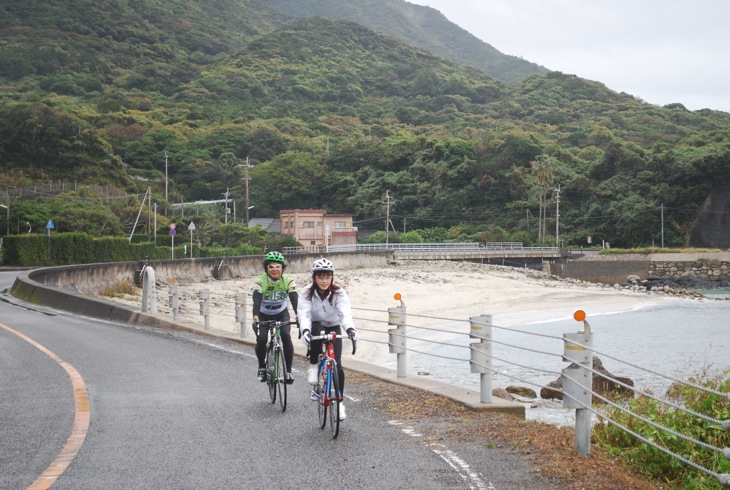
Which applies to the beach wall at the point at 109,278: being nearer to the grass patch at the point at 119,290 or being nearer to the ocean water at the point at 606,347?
the grass patch at the point at 119,290

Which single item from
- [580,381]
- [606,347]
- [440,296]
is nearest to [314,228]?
[440,296]

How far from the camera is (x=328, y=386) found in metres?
8.35

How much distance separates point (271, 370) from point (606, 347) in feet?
73.9

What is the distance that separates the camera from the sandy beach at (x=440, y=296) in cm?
3406

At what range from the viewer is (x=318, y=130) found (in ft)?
595

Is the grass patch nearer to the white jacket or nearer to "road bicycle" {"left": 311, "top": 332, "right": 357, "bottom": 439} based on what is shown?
the white jacket

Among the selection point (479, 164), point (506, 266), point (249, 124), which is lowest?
point (506, 266)

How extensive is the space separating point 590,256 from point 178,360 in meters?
77.2

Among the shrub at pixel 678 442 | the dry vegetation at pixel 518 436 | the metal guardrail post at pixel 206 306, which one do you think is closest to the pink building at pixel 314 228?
Result: the metal guardrail post at pixel 206 306

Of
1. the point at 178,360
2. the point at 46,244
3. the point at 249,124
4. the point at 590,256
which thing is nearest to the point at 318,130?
the point at 249,124

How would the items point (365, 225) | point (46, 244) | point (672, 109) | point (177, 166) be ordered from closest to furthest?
1. point (46, 244)
2. point (365, 225)
3. point (177, 166)
4. point (672, 109)

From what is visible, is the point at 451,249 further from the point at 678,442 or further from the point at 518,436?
the point at 678,442

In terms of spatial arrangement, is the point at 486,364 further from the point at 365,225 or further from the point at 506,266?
the point at 365,225

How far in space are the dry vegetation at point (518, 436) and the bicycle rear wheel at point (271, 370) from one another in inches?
51.7
